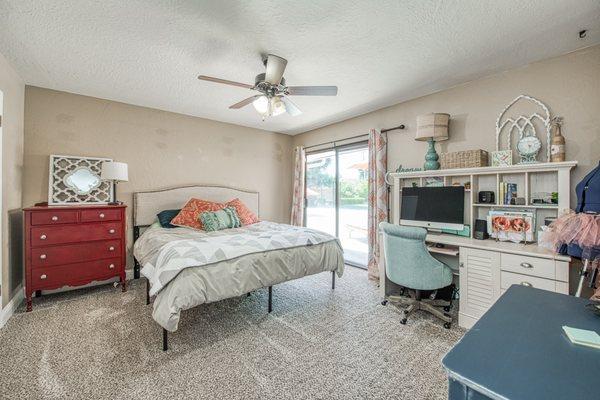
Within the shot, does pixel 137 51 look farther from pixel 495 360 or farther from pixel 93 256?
pixel 495 360

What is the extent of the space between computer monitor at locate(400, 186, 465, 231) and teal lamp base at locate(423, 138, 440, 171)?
271mm

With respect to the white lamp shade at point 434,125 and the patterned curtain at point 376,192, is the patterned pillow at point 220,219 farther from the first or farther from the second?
the white lamp shade at point 434,125

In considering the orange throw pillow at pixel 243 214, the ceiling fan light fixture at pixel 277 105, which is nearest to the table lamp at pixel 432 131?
the ceiling fan light fixture at pixel 277 105

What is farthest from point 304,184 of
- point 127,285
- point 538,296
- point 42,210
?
point 538,296

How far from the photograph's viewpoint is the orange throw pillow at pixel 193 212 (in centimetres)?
371

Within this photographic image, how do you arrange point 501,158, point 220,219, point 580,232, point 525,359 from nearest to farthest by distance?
point 525,359
point 580,232
point 501,158
point 220,219

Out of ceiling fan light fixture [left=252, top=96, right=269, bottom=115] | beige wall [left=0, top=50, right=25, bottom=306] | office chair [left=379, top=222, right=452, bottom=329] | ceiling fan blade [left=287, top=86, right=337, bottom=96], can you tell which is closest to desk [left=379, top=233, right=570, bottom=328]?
office chair [left=379, top=222, right=452, bottom=329]

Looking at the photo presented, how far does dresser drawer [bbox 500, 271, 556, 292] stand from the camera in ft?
6.72

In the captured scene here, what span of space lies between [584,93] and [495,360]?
2987 mm

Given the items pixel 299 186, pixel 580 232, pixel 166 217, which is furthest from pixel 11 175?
pixel 580 232

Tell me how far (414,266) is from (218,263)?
185 cm

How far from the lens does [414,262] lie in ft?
8.23

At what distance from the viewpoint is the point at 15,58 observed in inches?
101

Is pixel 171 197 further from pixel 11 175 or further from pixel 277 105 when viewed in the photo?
pixel 277 105
